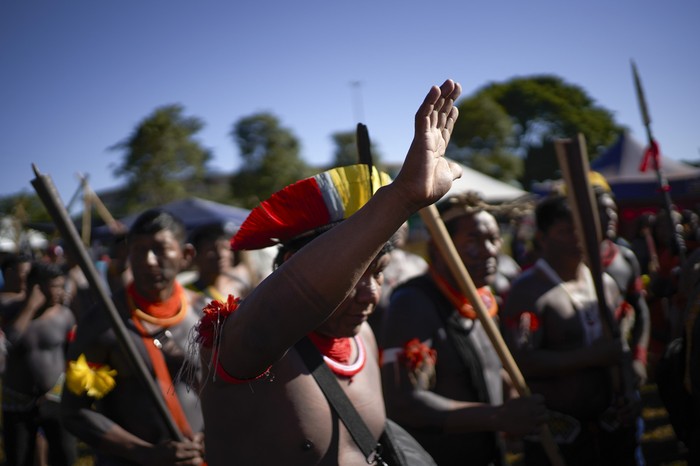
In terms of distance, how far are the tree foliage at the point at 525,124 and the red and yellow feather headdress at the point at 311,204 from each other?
184ft

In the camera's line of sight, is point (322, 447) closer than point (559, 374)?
Yes

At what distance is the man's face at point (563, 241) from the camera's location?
372 centimetres

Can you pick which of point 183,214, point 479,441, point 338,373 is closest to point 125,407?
point 338,373

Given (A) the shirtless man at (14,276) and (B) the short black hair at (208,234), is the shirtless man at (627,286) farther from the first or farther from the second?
(A) the shirtless man at (14,276)

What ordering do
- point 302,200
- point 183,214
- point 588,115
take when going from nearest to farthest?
point 302,200 < point 183,214 < point 588,115

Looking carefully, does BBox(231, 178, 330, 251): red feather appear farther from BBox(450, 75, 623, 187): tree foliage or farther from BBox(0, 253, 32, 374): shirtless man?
BBox(450, 75, 623, 187): tree foliage

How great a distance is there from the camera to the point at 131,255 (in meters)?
3.27

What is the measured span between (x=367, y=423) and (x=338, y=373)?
21 centimetres

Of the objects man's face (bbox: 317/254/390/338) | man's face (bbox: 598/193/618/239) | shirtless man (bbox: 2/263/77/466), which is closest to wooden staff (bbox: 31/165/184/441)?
man's face (bbox: 317/254/390/338)

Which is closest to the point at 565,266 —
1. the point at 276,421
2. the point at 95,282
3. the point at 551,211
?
the point at 551,211

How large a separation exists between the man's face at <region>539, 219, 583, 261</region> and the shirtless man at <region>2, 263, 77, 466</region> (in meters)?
3.95

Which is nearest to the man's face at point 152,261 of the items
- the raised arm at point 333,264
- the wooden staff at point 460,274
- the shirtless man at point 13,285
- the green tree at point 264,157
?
the wooden staff at point 460,274

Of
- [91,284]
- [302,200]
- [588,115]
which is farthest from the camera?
[588,115]

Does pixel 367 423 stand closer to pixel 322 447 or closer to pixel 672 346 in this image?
pixel 322 447
